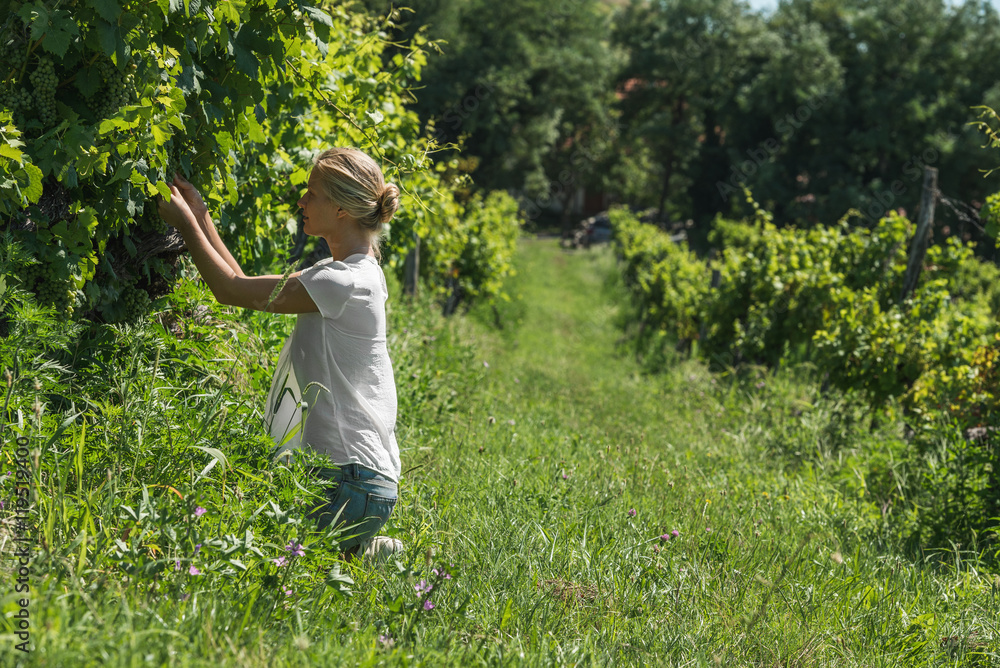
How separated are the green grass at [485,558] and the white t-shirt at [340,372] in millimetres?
158

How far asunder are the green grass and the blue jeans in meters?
0.14

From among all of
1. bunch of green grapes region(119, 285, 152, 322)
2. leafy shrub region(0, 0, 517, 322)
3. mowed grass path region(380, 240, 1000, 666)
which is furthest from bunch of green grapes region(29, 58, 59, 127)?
mowed grass path region(380, 240, 1000, 666)

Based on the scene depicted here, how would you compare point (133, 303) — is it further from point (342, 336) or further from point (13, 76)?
point (342, 336)

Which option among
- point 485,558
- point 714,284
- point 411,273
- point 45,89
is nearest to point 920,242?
point 714,284

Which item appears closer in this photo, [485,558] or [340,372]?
[340,372]

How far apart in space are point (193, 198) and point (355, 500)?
4.06 feet

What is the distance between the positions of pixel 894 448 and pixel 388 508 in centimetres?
462

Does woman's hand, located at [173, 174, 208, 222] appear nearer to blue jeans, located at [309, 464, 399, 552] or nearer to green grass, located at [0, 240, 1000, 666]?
green grass, located at [0, 240, 1000, 666]

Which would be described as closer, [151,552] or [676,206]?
[151,552]

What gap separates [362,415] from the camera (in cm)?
235

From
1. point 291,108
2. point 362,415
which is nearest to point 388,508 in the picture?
point 362,415

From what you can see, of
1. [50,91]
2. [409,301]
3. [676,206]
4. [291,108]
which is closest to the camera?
[50,91]

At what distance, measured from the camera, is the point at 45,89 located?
7.37ft

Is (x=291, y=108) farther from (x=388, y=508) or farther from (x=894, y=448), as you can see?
(x=894, y=448)
